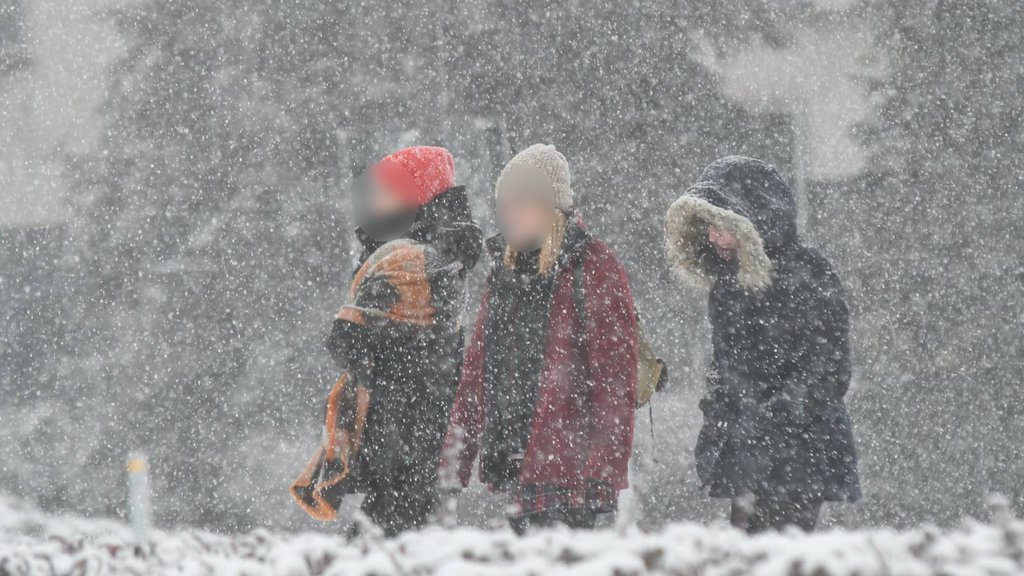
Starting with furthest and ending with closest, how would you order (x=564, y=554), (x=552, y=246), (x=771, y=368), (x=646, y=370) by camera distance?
1. (x=646, y=370)
2. (x=552, y=246)
3. (x=771, y=368)
4. (x=564, y=554)

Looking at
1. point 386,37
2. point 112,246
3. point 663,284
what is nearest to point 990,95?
point 663,284

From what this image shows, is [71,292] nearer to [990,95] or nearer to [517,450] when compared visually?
[517,450]

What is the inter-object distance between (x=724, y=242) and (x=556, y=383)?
0.74 meters

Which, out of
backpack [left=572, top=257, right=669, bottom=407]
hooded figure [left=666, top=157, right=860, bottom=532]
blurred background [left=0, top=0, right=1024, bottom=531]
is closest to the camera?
hooded figure [left=666, top=157, right=860, bottom=532]

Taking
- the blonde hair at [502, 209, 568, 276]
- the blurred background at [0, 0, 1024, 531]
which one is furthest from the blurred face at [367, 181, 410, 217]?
the blurred background at [0, 0, 1024, 531]

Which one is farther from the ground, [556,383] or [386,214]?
[386,214]

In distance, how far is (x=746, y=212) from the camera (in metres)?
3.91

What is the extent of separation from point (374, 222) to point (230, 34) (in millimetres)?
4111

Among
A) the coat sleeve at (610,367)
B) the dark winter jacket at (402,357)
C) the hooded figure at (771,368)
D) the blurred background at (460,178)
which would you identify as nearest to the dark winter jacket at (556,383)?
the coat sleeve at (610,367)

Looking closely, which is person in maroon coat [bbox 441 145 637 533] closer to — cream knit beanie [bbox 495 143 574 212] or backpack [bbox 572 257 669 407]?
cream knit beanie [bbox 495 143 574 212]

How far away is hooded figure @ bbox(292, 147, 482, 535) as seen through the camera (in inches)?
156

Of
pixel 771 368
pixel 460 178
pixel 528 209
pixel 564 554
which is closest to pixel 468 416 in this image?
pixel 528 209

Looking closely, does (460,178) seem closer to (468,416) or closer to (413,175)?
(413,175)

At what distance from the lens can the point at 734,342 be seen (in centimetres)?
389
